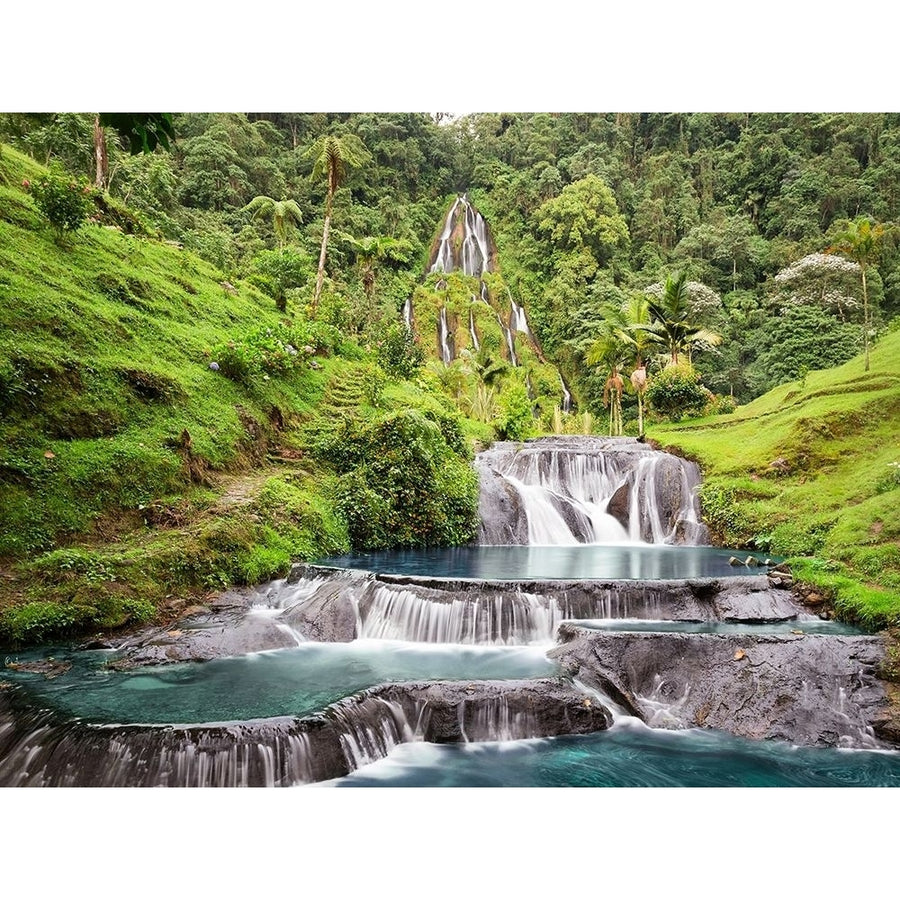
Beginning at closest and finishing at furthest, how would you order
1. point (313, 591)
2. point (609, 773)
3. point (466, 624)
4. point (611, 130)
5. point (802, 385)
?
point (609, 773)
point (466, 624)
point (313, 591)
point (802, 385)
point (611, 130)

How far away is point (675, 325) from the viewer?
47.5 ft

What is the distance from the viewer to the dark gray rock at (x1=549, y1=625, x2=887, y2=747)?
414 cm

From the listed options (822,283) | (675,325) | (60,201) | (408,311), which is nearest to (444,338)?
(408,311)

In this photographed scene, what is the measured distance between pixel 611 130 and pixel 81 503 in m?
21.9

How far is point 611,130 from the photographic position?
857 inches

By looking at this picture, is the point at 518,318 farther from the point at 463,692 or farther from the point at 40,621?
the point at 463,692

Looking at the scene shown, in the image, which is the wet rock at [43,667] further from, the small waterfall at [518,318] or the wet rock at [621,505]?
the small waterfall at [518,318]

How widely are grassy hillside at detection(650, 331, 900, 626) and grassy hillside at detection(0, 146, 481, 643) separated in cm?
413

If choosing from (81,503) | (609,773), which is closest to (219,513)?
(81,503)

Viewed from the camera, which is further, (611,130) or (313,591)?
(611,130)

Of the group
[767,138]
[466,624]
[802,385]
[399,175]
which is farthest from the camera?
[399,175]

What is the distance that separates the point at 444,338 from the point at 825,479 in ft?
57.1

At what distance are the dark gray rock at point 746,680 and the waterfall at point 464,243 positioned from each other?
944 inches

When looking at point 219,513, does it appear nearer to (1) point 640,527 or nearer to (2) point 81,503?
(2) point 81,503
